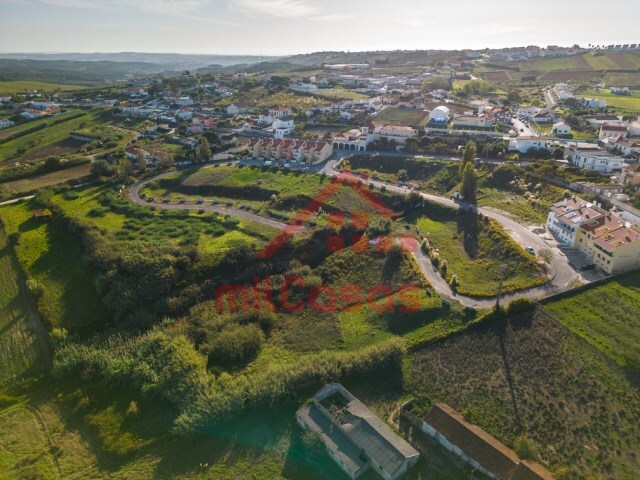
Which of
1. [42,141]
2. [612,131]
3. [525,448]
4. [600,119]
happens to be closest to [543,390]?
[525,448]

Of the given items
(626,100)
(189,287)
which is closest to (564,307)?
(189,287)

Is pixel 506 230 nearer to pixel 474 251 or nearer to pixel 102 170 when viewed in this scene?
pixel 474 251

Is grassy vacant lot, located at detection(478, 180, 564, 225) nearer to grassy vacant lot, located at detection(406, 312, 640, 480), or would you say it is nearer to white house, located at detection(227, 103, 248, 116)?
grassy vacant lot, located at detection(406, 312, 640, 480)

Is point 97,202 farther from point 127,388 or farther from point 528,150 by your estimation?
point 528,150

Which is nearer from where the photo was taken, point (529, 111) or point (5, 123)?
point (529, 111)

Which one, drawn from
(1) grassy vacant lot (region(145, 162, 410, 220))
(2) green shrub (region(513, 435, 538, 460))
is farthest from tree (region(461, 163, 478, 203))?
(2) green shrub (region(513, 435, 538, 460))

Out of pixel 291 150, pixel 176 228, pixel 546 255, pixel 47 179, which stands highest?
pixel 291 150

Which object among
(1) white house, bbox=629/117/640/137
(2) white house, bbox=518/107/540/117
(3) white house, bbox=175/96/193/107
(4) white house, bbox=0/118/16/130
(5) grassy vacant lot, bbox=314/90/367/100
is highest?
(5) grassy vacant lot, bbox=314/90/367/100
